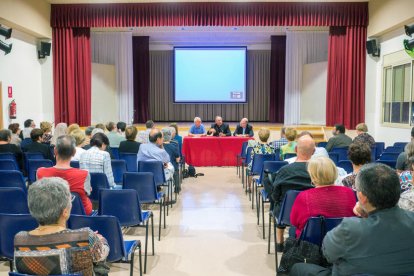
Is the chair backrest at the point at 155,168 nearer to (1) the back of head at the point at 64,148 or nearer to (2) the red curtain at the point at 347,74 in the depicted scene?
(1) the back of head at the point at 64,148

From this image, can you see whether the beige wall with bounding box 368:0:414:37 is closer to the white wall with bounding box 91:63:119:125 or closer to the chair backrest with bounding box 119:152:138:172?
the chair backrest with bounding box 119:152:138:172

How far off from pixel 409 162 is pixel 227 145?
6.67m

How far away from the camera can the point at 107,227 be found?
2803 millimetres

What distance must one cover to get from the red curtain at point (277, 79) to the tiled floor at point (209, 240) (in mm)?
9470

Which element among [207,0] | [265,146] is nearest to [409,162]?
[265,146]

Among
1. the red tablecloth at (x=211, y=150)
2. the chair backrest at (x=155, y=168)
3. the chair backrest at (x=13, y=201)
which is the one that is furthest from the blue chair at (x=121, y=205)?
the red tablecloth at (x=211, y=150)

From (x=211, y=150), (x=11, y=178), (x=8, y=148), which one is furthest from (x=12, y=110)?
(x=11, y=178)

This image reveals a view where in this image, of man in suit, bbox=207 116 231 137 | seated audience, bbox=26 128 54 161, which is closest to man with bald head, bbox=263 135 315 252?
seated audience, bbox=26 128 54 161

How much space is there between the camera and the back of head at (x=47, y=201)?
196 cm

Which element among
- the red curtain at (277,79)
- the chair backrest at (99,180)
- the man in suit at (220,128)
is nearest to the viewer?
the chair backrest at (99,180)

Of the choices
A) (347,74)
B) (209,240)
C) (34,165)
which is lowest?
(209,240)

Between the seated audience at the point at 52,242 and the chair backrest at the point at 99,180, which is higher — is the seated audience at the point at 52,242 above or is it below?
above

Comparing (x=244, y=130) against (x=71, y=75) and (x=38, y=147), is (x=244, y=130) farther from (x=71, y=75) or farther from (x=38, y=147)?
(x=38, y=147)

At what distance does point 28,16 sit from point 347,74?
325 inches
